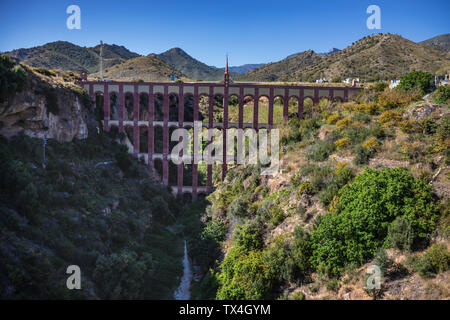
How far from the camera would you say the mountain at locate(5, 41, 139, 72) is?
2773 inches

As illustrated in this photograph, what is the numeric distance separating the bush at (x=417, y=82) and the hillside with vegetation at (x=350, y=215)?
100 mm

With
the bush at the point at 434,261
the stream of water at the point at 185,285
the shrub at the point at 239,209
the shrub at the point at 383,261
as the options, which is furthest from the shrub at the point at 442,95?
the stream of water at the point at 185,285

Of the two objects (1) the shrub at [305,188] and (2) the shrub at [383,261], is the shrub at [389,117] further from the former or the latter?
(2) the shrub at [383,261]

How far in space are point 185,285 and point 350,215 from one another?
10.7 m

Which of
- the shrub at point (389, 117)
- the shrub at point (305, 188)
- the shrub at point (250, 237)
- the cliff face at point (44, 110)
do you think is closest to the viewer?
the shrub at point (250, 237)

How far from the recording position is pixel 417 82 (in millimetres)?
26219

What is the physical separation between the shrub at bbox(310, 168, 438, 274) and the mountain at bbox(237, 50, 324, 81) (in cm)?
5794

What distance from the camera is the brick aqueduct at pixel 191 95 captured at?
3192 centimetres

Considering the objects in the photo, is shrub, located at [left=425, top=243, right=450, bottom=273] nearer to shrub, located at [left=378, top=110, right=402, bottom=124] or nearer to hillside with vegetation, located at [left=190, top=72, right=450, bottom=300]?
hillside with vegetation, located at [left=190, top=72, right=450, bottom=300]

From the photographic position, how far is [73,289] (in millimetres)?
14250

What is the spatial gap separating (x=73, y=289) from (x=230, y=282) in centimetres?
718

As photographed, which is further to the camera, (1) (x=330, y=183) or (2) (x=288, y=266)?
(1) (x=330, y=183)
